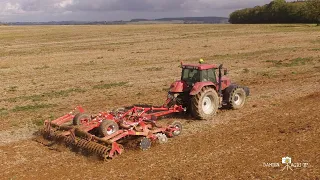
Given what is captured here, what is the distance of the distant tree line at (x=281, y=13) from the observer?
262 ft

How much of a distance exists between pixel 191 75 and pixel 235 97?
7.35 ft

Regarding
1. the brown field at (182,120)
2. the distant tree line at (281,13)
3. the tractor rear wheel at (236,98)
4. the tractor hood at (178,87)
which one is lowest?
the brown field at (182,120)

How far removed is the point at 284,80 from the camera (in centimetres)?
2034

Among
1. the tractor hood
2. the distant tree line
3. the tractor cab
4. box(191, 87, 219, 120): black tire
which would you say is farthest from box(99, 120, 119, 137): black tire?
the distant tree line

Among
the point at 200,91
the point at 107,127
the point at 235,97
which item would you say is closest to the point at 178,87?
the point at 200,91

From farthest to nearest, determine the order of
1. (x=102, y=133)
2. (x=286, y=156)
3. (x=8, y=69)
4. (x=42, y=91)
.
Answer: (x=8, y=69), (x=42, y=91), (x=102, y=133), (x=286, y=156)

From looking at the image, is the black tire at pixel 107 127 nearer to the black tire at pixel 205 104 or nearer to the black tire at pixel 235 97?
the black tire at pixel 205 104

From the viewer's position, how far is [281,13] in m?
104

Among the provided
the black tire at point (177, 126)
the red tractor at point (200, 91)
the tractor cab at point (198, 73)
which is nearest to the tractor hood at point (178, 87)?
the red tractor at point (200, 91)

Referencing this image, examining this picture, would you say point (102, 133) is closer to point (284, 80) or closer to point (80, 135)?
point (80, 135)

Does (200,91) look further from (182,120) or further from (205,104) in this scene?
(182,120)

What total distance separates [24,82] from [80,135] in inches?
557

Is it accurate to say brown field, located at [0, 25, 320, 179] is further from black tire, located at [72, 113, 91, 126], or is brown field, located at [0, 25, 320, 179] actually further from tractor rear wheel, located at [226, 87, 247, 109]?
black tire, located at [72, 113, 91, 126]

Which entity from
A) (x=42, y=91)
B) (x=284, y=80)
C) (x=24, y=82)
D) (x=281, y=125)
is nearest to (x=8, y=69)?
(x=24, y=82)
